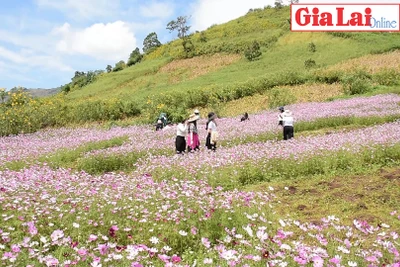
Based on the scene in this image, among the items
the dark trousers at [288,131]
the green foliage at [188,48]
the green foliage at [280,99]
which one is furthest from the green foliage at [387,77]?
the green foliage at [188,48]

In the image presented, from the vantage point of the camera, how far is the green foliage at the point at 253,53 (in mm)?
66750

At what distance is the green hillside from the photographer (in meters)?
32.0

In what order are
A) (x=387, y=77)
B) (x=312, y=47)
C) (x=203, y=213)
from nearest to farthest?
(x=203, y=213) < (x=387, y=77) < (x=312, y=47)

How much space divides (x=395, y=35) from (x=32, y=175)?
64.3m

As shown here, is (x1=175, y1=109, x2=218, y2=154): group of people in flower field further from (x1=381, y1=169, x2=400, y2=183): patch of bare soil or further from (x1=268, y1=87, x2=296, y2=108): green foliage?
(x1=268, y1=87, x2=296, y2=108): green foliage

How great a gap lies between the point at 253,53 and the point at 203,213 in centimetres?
6287

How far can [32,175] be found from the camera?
7.92 m

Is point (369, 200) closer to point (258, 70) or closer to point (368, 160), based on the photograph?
point (368, 160)

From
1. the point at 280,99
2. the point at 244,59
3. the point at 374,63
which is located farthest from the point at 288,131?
the point at 244,59

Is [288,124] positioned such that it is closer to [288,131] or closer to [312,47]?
[288,131]

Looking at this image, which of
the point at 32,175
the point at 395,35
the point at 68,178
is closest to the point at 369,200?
the point at 68,178

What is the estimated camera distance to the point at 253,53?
66.8 meters

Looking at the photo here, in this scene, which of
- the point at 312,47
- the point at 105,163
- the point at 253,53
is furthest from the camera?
the point at 253,53

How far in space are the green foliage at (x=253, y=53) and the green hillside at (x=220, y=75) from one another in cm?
126
